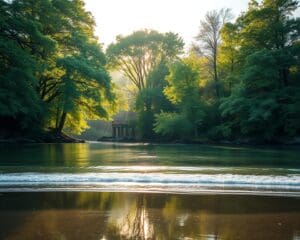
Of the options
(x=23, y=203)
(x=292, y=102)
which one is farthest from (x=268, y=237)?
(x=292, y=102)

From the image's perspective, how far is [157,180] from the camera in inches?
415

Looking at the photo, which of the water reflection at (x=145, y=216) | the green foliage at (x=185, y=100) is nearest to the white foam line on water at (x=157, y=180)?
the water reflection at (x=145, y=216)

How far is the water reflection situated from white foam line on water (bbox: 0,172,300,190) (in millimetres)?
1617

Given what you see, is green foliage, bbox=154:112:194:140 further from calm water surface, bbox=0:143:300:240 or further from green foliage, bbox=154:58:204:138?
calm water surface, bbox=0:143:300:240

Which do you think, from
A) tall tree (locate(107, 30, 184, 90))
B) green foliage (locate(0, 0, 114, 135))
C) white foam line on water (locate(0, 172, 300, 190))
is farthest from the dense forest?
white foam line on water (locate(0, 172, 300, 190))

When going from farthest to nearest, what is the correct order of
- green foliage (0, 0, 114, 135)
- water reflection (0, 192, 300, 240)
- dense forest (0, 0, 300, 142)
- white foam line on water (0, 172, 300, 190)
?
dense forest (0, 0, 300, 142)
green foliage (0, 0, 114, 135)
white foam line on water (0, 172, 300, 190)
water reflection (0, 192, 300, 240)

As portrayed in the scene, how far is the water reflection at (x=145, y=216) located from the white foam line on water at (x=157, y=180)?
5.31 ft

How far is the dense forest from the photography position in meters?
31.5

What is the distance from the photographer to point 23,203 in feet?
24.6

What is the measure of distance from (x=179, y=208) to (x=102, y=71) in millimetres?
33963

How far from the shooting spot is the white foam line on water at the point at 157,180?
32.7 feet

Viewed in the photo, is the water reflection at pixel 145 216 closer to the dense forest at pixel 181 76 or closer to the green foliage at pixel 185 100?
the dense forest at pixel 181 76

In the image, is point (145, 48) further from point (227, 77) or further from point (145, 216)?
point (145, 216)

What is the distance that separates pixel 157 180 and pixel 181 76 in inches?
1422
